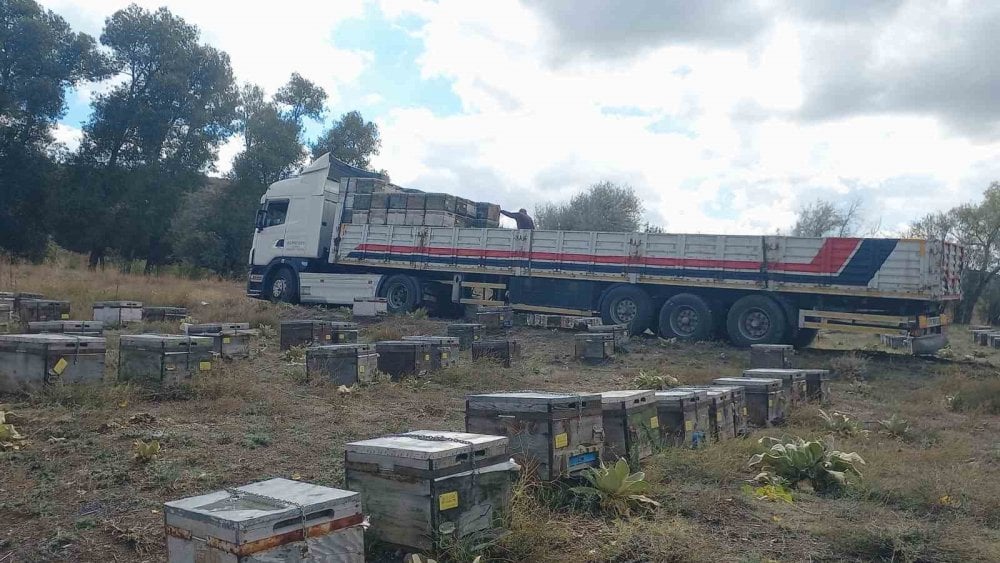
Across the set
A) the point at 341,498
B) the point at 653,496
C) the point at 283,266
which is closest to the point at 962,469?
the point at 653,496

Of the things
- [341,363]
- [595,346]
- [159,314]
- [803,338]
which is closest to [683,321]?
[803,338]

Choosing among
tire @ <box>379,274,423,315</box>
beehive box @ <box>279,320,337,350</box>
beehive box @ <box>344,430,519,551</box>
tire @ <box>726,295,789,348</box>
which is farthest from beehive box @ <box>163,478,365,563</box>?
tire @ <box>379,274,423,315</box>

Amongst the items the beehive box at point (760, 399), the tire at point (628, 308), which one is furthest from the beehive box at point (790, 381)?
the tire at point (628, 308)

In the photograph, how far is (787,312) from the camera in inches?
662

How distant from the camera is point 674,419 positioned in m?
7.22

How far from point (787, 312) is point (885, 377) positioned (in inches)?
113

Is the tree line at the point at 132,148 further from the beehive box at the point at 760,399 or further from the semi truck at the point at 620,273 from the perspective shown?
the beehive box at the point at 760,399

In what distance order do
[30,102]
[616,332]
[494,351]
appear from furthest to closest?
[30,102] → [616,332] → [494,351]

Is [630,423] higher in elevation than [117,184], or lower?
lower

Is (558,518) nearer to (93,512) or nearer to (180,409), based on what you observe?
(93,512)

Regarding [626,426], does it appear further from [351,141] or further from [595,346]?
[351,141]

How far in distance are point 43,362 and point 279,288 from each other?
51.5ft

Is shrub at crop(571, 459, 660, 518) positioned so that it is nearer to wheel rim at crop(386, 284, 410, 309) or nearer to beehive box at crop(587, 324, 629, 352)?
beehive box at crop(587, 324, 629, 352)

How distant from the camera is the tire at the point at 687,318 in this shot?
17.6m
